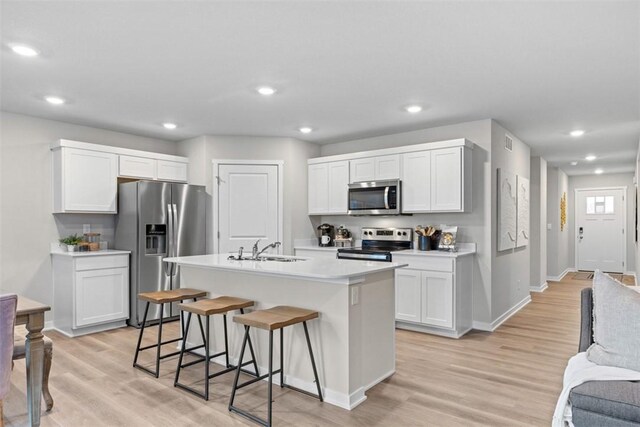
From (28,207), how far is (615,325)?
526 centimetres

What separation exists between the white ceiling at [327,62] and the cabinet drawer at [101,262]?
1.57 meters

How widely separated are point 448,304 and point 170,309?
10.2ft

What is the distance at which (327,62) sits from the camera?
9.63ft

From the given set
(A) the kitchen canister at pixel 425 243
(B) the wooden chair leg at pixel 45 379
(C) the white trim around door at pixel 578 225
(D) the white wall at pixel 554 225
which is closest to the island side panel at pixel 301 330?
(B) the wooden chair leg at pixel 45 379

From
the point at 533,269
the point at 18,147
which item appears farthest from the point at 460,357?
the point at 18,147

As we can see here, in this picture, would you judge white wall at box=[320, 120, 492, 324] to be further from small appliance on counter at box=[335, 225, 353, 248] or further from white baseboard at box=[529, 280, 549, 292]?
white baseboard at box=[529, 280, 549, 292]

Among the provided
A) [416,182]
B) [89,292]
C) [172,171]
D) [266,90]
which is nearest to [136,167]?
[172,171]

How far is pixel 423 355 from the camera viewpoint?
12.3ft

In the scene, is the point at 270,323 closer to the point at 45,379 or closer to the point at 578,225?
the point at 45,379

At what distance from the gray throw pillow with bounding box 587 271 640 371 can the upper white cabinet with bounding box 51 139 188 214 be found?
488 centimetres

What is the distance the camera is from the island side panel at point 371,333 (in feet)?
9.03

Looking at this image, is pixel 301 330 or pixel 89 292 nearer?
pixel 301 330

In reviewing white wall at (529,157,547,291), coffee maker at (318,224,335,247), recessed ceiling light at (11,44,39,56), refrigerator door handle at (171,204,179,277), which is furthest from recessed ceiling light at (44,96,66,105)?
white wall at (529,157,547,291)

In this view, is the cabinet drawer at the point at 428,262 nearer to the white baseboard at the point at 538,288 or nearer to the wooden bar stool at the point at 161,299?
the wooden bar stool at the point at 161,299
